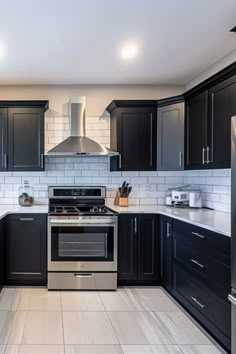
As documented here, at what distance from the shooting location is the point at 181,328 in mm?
3213

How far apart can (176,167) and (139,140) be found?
0.59m

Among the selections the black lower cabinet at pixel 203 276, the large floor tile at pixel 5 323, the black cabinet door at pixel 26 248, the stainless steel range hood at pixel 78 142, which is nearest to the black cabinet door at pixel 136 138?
the stainless steel range hood at pixel 78 142

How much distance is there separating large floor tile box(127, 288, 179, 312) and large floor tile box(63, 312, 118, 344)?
51 cm

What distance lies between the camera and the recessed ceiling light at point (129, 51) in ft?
11.4

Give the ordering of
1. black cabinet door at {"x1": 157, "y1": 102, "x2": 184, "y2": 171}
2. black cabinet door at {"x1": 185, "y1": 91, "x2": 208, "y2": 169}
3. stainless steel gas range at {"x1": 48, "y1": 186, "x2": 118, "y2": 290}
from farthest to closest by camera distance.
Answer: black cabinet door at {"x1": 157, "y1": 102, "x2": 184, "y2": 171} → stainless steel gas range at {"x1": 48, "y1": 186, "x2": 118, "y2": 290} → black cabinet door at {"x1": 185, "y1": 91, "x2": 208, "y2": 169}

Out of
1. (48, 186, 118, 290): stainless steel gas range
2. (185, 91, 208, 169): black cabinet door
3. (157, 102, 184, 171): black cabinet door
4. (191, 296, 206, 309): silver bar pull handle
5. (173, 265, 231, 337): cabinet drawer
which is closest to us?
(173, 265, 231, 337): cabinet drawer

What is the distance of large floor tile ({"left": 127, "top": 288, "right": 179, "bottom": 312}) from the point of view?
371 cm

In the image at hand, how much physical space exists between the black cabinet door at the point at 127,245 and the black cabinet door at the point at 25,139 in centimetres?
126

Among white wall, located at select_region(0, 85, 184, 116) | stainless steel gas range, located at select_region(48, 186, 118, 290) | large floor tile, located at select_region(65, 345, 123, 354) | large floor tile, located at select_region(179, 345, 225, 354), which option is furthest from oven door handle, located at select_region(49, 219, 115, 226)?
large floor tile, located at select_region(179, 345, 225, 354)

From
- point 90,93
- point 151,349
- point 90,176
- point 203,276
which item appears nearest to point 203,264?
point 203,276

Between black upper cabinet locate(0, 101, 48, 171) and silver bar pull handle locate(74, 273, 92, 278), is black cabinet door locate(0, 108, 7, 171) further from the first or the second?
silver bar pull handle locate(74, 273, 92, 278)

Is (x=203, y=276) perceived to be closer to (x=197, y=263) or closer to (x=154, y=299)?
(x=197, y=263)

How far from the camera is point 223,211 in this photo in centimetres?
411

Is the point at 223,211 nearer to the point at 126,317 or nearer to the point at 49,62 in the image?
the point at 126,317
